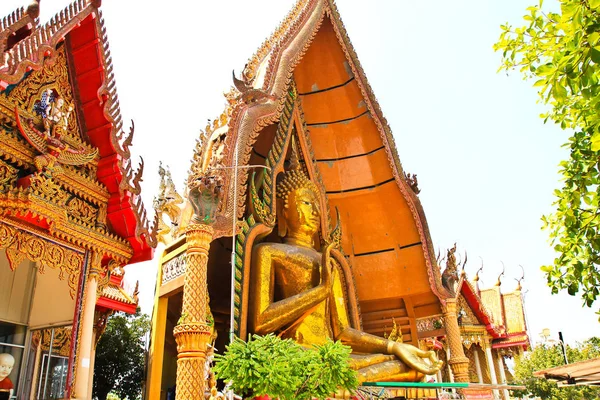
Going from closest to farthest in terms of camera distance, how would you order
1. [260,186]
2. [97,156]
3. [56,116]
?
[56,116] < [97,156] < [260,186]

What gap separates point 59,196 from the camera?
4293 millimetres

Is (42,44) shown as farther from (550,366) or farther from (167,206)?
(550,366)

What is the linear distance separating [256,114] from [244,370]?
3.04 m

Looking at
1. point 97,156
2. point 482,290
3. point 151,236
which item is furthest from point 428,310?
point 482,290

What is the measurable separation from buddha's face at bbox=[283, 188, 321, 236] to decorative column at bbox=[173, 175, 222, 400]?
2.13 metres

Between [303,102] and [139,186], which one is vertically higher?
[303,102]

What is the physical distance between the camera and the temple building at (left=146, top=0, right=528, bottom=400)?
5.21 meters

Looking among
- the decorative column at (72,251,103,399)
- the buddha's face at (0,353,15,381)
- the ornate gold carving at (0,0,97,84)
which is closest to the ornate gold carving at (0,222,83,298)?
the decorative column at (72,251,103,399)

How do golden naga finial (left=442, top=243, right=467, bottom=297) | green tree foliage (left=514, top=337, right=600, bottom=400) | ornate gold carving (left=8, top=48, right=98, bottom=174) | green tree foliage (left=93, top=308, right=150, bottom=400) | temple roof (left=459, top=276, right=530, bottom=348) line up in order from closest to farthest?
ornate gold carving (left=8, top=48, right=98, bottom=174)
golden naga finial (left=442, top=243, right=467, bottom=297)
green tree foliage (left=93, top=308, right=150, bottom=400)
green tree foliage (left=514, top=337, right=600, bottom=400)
temple roof (left=459, top=276, right=530, bottom=348)

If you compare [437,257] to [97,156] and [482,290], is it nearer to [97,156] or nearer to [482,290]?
[97,156]

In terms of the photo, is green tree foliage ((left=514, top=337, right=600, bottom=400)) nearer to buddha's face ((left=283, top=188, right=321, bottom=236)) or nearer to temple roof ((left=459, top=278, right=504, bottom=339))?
temple roof ((left=459, top=278, right=504, bottom=339))

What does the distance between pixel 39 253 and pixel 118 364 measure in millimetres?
7003

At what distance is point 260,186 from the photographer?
258 inches

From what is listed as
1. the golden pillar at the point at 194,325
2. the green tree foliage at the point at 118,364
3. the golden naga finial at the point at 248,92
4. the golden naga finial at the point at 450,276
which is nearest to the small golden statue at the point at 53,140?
the golden pillar at the point at 194,325
